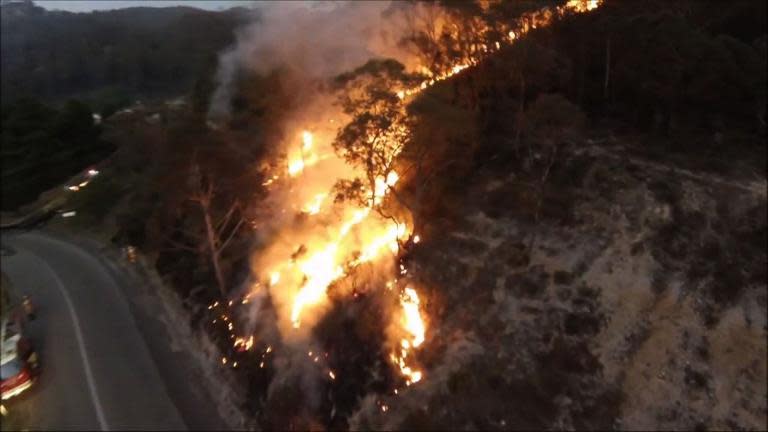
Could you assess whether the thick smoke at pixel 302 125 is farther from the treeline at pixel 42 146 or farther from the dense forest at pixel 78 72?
the treeline at pixel 42 146

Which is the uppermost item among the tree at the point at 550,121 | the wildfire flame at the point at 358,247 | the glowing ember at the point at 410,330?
the tree at the point at 550,121

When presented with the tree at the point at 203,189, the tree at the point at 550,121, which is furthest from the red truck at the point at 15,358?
the tree at the point at 550,121

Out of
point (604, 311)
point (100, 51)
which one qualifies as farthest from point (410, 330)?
point (100, 51)

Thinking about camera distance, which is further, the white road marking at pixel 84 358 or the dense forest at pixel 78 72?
the dense forest at pixel 78 72

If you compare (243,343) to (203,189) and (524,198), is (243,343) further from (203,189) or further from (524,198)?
(524,198)

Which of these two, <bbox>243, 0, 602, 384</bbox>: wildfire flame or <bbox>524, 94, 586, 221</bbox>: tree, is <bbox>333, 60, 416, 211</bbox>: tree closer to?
<bbox>243, 0, 602, 384</bbox>: wildfire flame

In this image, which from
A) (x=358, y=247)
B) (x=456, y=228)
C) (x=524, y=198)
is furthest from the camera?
(x=358, y=247)
